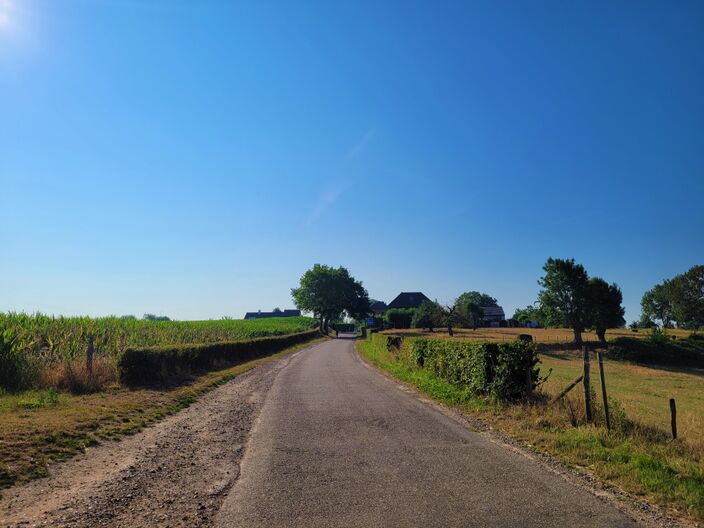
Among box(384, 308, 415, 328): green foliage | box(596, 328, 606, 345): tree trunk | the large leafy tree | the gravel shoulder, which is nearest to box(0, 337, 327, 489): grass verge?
the gravel shoulder

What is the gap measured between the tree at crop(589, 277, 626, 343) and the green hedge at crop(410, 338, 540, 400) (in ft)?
172

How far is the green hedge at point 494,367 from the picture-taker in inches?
496

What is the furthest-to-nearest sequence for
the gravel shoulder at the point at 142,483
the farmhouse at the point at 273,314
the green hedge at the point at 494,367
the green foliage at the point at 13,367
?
the farmhouse at the point at 273,314 < the green foliage at the point at 13,367 < the green hedge at the point at 494,367 < the gravel shoulder at the point at 142,483

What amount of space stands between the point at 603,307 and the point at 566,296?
15.7 feet

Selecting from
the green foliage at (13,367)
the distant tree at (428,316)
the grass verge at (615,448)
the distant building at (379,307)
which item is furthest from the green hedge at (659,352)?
the distant building at (379,307)

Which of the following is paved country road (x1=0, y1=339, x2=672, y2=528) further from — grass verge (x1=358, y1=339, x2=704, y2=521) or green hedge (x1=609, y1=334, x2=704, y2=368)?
green hedge (x1=609, y1=334, x2=704, y2=368)

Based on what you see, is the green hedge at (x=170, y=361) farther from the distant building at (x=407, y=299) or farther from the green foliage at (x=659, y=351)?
the distant building at (x=407, y=299)

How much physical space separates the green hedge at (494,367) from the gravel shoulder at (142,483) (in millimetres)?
7220

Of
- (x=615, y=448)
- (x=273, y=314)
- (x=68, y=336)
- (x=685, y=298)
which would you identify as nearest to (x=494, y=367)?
(x=615, y=448)

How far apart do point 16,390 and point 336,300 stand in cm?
8203

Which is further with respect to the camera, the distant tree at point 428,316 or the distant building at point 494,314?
the distant building at point 494,314

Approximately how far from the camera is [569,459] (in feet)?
24.4

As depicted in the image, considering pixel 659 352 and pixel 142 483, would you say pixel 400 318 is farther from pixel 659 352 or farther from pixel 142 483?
pixel 142 483

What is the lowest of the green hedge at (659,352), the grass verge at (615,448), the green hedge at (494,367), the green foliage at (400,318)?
the green hedge at (659,352)
